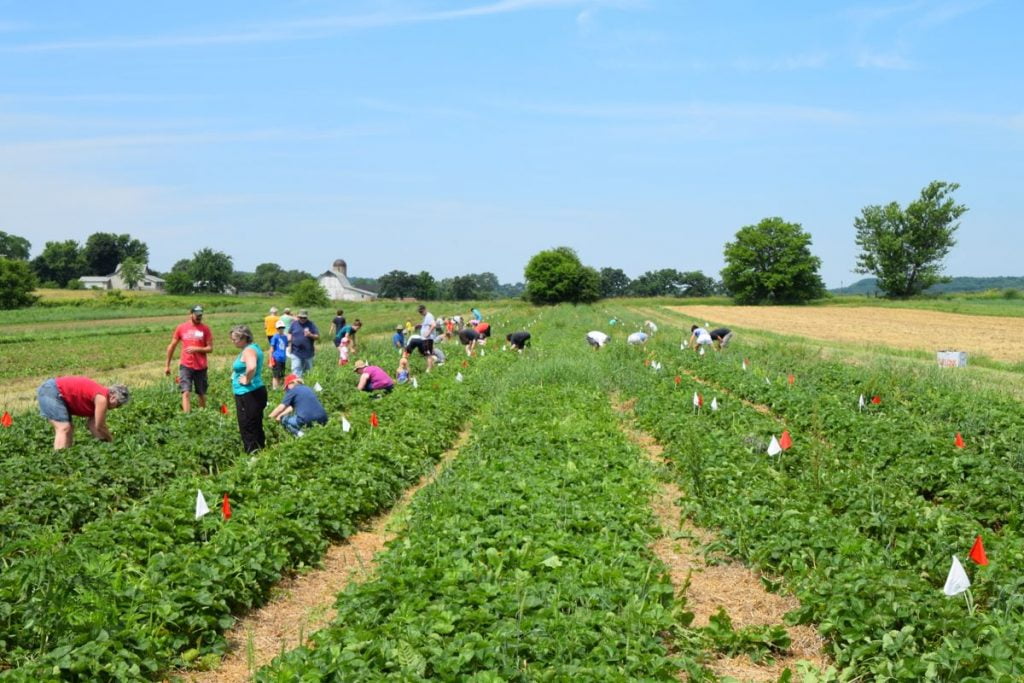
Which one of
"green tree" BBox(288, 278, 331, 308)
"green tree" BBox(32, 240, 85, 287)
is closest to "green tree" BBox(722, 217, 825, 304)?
"green tree" BBox(288, 278, 331, 308)

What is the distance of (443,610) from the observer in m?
4.39

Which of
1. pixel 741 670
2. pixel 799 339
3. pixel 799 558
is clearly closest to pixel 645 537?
pixel 799 558

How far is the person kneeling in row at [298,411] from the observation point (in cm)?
1000

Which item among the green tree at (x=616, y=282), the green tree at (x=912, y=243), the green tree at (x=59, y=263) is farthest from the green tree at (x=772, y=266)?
the green tree at (x=59, y=263)

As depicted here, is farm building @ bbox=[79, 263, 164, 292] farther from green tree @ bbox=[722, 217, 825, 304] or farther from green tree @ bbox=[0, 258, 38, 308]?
green tree @ bbox=[722, 217, 825, 304]

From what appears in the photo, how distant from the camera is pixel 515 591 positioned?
15.5ft

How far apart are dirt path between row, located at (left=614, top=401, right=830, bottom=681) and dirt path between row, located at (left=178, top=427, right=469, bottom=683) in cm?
230

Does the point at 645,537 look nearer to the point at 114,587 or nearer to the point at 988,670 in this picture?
the point at 988,670

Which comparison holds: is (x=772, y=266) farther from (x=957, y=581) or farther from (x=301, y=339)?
(x=957, y=581)

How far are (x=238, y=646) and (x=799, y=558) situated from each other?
12.4ft

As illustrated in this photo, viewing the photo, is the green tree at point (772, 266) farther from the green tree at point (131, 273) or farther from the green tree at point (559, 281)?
the green tree at point (131, 273)

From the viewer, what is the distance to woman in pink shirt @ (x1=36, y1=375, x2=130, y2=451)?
798 cm

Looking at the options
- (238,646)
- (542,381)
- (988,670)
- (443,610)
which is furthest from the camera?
(542,381)

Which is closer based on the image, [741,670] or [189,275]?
[741,670]
